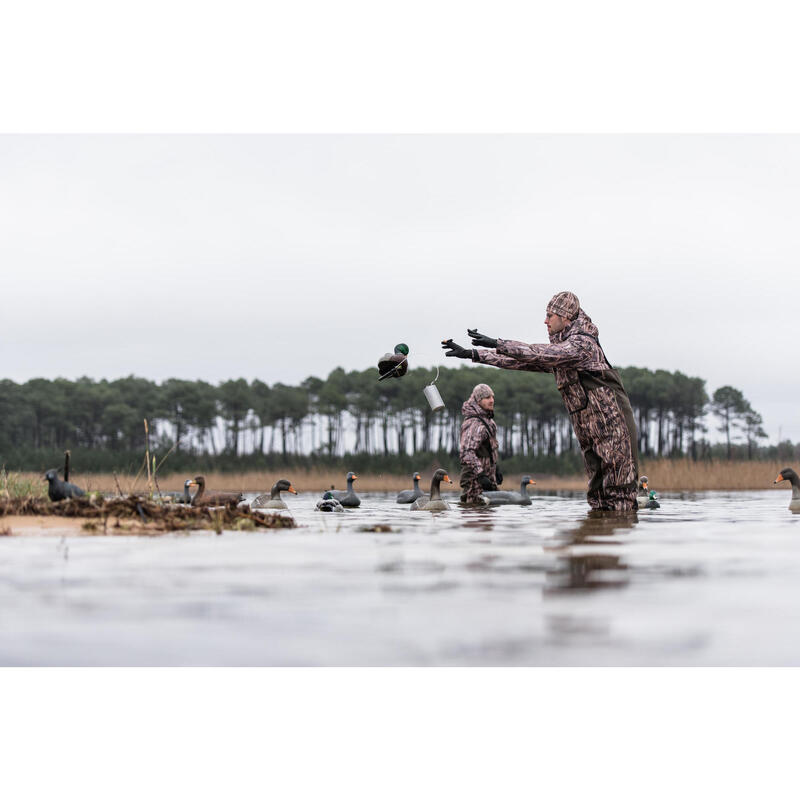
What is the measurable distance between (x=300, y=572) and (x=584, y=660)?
2340mm

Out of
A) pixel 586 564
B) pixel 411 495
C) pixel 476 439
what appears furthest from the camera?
pixel 411 495

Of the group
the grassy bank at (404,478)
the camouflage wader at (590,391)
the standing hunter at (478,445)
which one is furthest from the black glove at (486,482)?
the grassy bank at (404,478)

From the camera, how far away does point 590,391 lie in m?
9.96

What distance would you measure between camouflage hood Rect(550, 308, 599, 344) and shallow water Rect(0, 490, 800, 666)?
323 cm

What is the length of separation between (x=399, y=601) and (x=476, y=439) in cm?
926

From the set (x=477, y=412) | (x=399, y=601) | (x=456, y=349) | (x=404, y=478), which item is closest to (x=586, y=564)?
(x=399, y=601)

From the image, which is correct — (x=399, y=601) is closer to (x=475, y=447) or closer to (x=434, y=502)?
(x=434, y=502)

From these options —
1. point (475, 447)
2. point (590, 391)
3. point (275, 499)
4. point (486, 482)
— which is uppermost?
point (590, 391)

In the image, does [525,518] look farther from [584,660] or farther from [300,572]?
[584,660]

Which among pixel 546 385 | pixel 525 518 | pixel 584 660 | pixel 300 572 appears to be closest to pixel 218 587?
A: pixel 300 572

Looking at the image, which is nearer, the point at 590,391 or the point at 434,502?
the point at 590,391

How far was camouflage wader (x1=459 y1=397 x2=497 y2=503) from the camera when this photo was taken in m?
13.6

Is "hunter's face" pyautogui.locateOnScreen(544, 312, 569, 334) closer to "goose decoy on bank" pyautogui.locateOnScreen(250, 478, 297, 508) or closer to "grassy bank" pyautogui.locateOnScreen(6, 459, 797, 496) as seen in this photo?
"goose decoy on bank" pyautogui.locateOnScreen(250, 478, 297, 508)

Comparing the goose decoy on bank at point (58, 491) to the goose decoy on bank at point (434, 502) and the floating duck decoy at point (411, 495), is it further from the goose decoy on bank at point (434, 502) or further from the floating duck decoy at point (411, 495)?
the floating duck decoy at point (411, 495)
